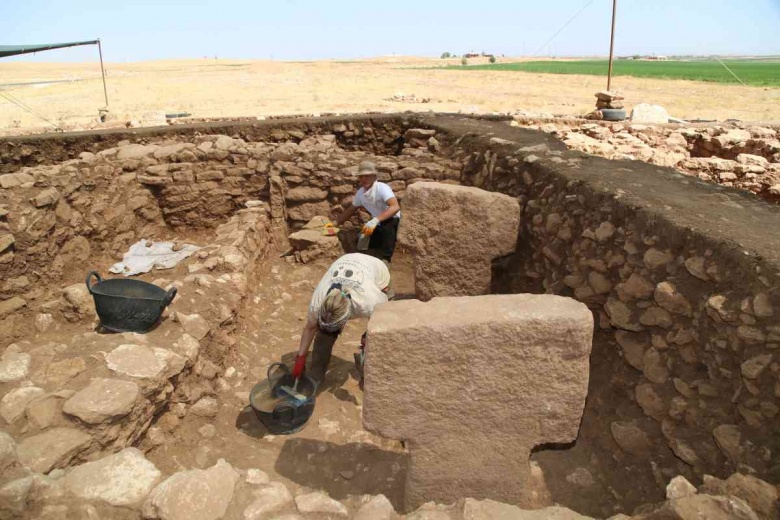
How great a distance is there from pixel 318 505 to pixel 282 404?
4.18ft

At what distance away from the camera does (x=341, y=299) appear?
138 inches

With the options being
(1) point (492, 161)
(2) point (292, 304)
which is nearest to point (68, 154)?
(2) point (292, 304)

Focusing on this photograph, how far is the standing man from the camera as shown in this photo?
18.7ft

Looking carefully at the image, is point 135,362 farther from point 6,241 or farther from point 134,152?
point 134,152

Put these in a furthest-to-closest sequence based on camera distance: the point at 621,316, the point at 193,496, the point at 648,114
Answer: the point at 648,114
the point at 621,316
the point at 193,496

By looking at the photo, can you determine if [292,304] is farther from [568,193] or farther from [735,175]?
[735,175]

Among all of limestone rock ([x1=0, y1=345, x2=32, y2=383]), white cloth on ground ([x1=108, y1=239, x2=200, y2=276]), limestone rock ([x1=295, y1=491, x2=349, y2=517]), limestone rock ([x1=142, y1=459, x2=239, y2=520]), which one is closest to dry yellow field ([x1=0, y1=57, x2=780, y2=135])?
white cloth on ground ([x1=108, y1=239, x2=200, y2=276])

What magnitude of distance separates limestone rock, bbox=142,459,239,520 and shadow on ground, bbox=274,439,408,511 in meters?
0.93

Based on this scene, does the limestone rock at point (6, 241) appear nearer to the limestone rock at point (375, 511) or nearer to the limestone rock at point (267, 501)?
the limestone rock at point (267, 501)

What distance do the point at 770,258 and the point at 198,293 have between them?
13.6 feet

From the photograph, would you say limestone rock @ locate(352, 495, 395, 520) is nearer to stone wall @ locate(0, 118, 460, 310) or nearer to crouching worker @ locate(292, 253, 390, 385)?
crouching worker @ locate(292, 253, 390, 385)

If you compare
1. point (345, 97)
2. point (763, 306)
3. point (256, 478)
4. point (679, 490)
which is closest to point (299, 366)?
point (256, 478)

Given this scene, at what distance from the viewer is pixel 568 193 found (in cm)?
436

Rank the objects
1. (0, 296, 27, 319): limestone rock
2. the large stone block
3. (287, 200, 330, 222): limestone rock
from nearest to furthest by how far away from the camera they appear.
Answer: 1. the large stone block
2. (0, 296, 27, 319): limestone rock
3. (287, 200, 330, 222): limestone rock
